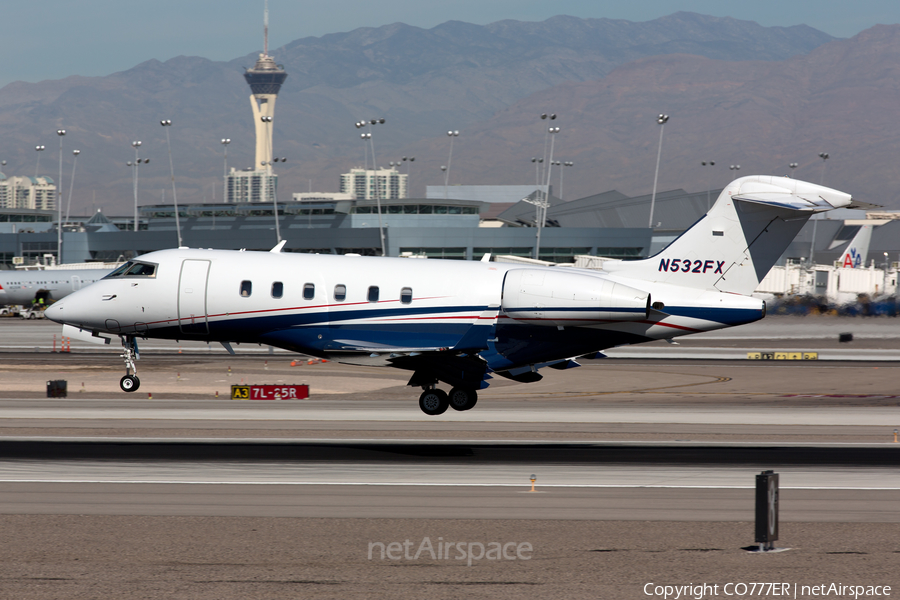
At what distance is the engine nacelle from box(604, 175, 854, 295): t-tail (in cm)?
211

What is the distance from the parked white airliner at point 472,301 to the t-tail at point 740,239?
29mm

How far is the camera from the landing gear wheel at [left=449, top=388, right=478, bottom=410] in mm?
27297

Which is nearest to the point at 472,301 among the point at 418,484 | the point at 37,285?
the point at 418,484

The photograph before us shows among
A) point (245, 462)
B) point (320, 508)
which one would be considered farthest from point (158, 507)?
point (245, 462)

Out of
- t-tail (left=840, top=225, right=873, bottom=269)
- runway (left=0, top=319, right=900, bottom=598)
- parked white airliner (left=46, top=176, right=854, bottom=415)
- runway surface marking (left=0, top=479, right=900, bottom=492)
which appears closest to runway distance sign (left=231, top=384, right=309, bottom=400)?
runway (left=0, top=319, right=900, bottom=598)

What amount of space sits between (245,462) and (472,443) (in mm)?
6236

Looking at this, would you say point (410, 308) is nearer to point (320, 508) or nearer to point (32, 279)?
point (320, 508)

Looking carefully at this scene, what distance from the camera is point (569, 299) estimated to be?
2577cm

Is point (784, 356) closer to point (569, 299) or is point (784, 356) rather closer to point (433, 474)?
point (569, 299)

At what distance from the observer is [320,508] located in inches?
711

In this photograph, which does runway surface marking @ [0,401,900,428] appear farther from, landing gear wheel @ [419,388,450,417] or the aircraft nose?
the aircraft nose

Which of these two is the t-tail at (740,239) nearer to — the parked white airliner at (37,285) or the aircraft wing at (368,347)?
the aircraft wing at (368,347)

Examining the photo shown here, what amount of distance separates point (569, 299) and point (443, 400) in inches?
187

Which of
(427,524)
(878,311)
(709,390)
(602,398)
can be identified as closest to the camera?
(427,524)
